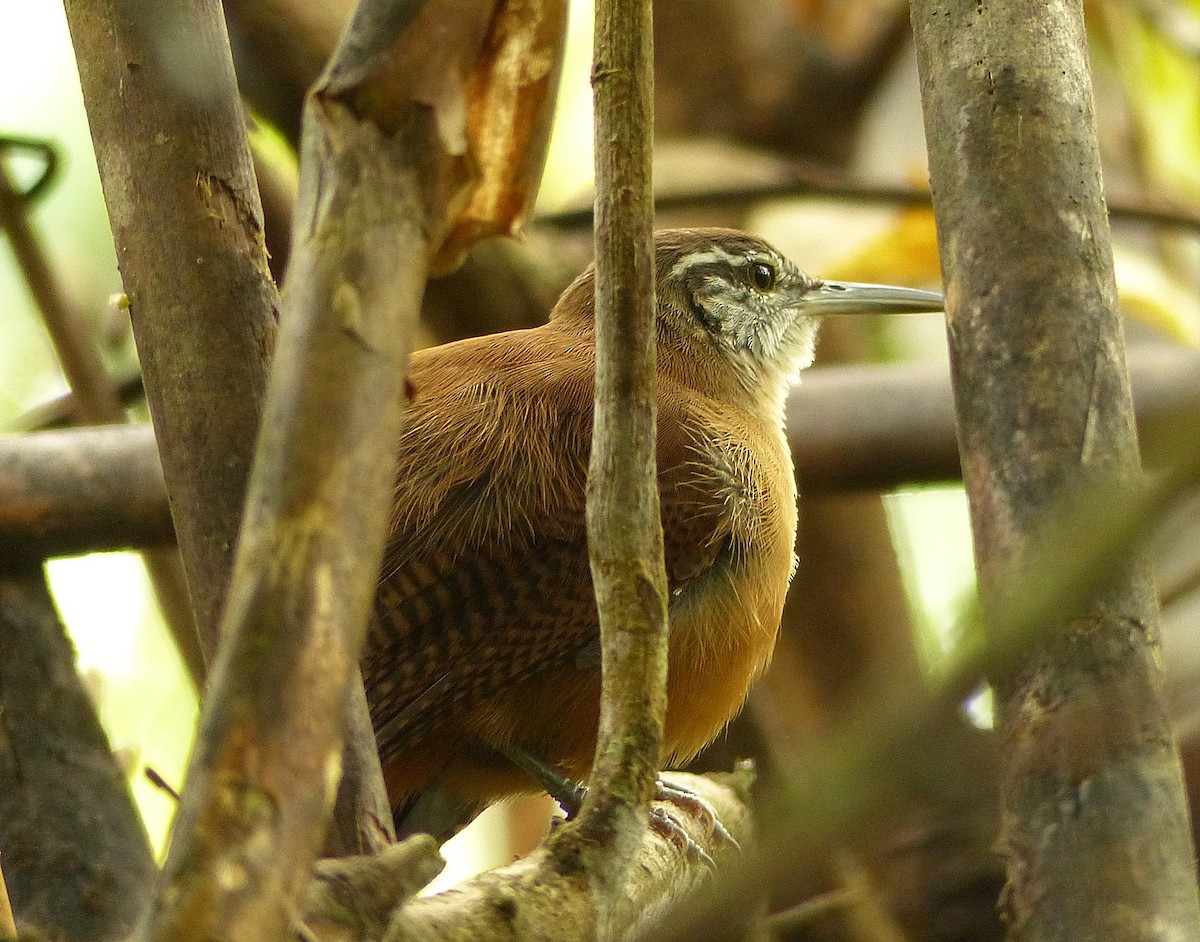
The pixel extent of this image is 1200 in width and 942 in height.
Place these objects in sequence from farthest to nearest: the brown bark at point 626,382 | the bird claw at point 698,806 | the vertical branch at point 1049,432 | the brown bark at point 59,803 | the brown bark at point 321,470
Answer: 1. the bird claw at point 698,806
2. the brown bark at point 59,803
3. the brown bark at point 626,382
4. the vertical branch at point 1049,432
5. the brown bark at point 321,470

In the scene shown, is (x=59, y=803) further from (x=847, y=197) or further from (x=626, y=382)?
(x=847, y=197)

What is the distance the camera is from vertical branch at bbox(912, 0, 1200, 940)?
133cm

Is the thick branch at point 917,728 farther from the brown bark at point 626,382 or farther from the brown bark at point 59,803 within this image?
the brown bark at point 59,803

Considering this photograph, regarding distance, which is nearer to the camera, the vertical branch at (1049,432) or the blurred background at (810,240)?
the vertical branch at (1049,432)

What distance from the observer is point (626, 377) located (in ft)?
5.78

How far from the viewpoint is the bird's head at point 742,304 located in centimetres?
386

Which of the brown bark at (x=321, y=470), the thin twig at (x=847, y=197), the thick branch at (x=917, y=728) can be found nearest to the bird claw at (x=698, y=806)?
the thin twig at (x=847, y=197)

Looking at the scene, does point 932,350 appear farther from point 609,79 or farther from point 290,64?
point 609,79

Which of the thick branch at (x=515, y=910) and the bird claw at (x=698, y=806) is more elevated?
the bird claw at (x=698, y=806)

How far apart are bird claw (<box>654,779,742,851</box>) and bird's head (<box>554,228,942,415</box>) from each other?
1119 mm

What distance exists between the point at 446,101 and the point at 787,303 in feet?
9.82

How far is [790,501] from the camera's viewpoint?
3.47m

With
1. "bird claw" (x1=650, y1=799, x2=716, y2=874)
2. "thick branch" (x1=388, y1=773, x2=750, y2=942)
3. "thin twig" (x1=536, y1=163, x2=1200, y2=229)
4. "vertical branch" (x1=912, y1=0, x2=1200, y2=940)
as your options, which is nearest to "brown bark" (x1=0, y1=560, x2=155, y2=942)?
"bird claw" (x1=650, y1=799, x2=716, y2=874)

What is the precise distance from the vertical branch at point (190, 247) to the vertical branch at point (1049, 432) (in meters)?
0.91
